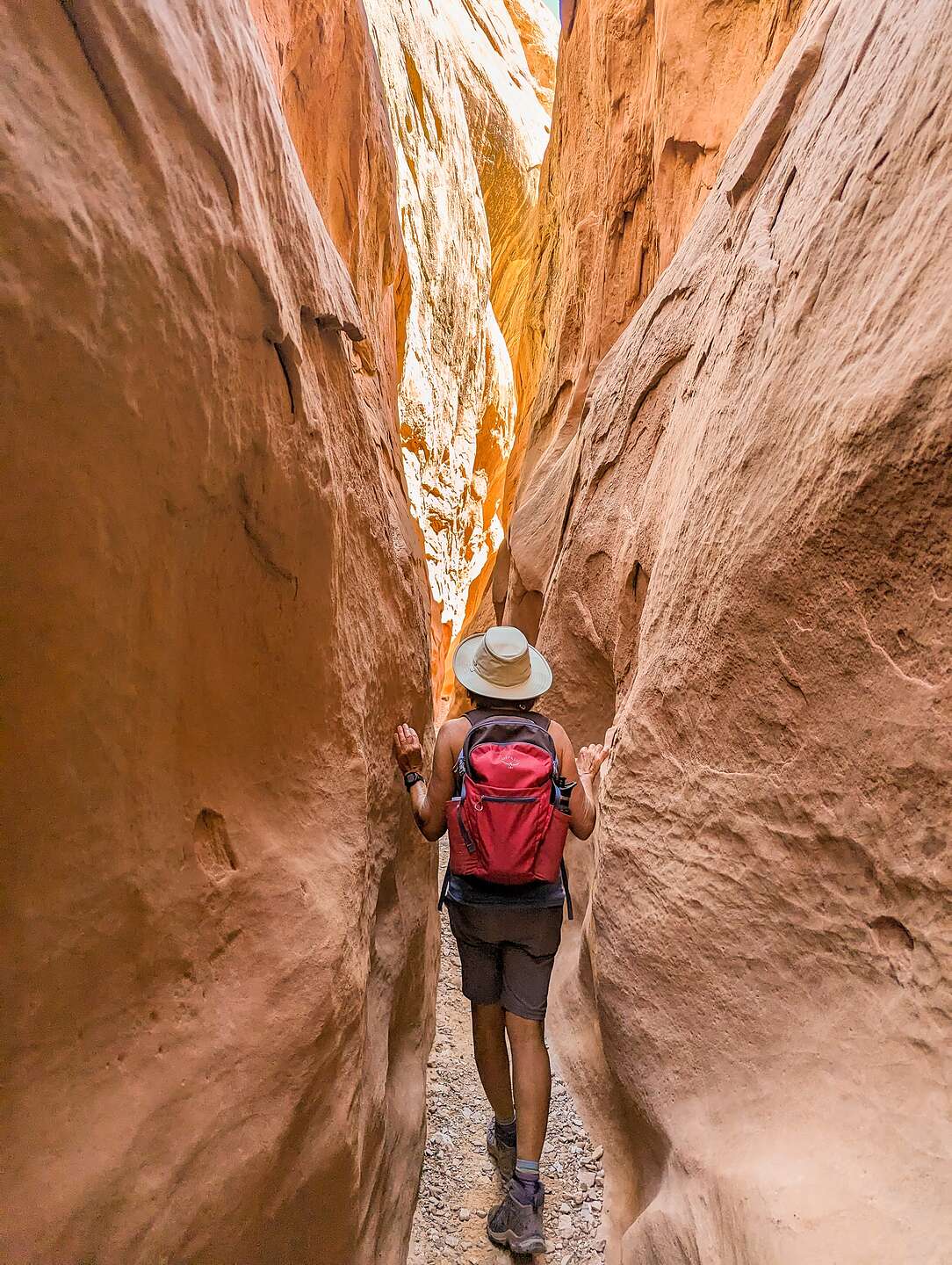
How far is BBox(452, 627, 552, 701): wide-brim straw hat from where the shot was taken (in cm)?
263

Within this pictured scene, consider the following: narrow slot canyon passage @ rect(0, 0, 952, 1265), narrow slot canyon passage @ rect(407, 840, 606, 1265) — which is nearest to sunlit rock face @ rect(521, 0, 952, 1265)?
narrow slot canyon passage @ rect(0, 0, 952, 1265)

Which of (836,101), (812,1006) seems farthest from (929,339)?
(812,1006)

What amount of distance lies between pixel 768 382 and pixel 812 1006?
66.5 inches

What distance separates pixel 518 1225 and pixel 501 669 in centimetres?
180

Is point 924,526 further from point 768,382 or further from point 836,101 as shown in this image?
point 836,101

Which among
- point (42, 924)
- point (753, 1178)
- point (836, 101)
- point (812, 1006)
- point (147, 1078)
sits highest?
point (836, 101)

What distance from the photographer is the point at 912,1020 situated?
146cm

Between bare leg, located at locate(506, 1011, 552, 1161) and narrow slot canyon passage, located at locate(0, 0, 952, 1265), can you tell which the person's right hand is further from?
bare leg, located at locate(506, 1011, 552, 1161)

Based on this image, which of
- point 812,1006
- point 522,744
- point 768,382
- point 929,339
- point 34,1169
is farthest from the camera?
point 522,744

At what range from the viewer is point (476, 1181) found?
2723 mm

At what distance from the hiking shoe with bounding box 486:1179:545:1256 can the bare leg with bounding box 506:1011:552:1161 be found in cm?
14

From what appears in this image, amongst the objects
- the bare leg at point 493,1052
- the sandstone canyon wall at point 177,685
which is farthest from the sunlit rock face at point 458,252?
the bare leg at point 493,1052

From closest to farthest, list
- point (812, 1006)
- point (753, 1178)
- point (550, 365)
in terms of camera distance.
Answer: point (753, 1178), point (812, 1006), point (550, 365)

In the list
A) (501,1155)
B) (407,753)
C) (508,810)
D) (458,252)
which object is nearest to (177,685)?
(508,810)
